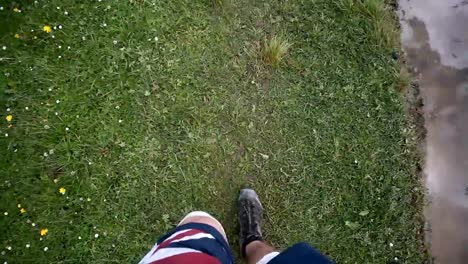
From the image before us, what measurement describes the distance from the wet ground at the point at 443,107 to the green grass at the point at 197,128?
0.14m

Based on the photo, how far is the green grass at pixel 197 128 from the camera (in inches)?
116

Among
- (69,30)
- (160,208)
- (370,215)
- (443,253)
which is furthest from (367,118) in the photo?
(69,30)

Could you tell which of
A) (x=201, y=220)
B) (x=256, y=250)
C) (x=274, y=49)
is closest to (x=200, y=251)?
(x=201, y=220)

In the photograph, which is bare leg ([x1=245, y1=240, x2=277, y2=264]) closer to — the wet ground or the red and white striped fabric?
the red and white striped fabric

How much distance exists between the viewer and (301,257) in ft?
6.27

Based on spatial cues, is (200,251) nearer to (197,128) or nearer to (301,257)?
(301,257)

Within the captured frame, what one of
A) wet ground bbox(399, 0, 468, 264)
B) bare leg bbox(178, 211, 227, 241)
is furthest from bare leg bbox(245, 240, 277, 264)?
wet ground bbox(399, 0, 468, 264)

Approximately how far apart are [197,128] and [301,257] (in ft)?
4.57

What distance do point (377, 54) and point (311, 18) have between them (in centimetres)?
49

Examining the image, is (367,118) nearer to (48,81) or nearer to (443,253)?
(443,253)

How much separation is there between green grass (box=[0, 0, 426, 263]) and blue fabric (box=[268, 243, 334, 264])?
Answer: 1074 mm

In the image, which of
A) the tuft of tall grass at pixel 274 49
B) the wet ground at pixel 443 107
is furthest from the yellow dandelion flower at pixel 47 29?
the wet ground at pixel 443 107

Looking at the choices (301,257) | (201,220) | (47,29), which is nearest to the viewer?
(301,257)

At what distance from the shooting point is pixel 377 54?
3.30 meters
